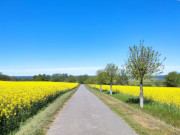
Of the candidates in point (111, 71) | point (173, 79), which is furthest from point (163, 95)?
point (173, 79)

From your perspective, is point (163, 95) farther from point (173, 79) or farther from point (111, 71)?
point (173, 79)

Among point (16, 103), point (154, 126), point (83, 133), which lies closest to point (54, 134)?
point (83, 133)

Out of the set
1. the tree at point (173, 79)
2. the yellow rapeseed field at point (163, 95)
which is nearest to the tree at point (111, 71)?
the yellow rapeseed field at point (163, 95)

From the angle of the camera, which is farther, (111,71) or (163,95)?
(111,71)

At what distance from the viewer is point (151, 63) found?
11.6 m

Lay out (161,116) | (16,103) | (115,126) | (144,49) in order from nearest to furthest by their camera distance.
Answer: (115,126) < (16,103) < (161,116) < (144,49)

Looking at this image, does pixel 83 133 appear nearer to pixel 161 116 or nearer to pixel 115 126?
pixel 115 126

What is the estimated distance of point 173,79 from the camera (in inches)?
2606

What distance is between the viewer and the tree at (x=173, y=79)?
65.3 meters

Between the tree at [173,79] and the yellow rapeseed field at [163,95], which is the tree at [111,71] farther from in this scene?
the tree at [173,79]

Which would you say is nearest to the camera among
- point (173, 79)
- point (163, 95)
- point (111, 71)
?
point (163, 95)

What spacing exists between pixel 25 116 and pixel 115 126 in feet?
17.0

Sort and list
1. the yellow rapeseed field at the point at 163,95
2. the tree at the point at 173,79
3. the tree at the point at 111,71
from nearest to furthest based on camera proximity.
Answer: the yellow rapeseed field at the point at 163,95 → the tree at the point at 111,71 → the tree at the point at 173,79

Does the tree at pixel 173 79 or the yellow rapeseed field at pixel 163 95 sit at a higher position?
the tree at pixel 173 79
